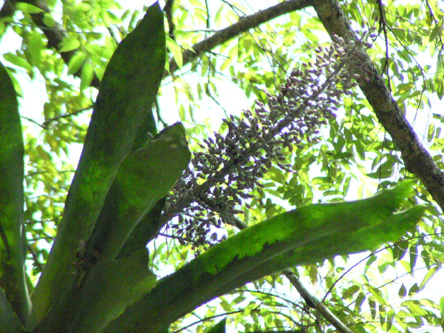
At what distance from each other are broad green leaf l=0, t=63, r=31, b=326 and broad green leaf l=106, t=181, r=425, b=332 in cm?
16

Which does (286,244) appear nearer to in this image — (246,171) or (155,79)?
(246,171)

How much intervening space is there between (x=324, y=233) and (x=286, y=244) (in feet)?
0.18

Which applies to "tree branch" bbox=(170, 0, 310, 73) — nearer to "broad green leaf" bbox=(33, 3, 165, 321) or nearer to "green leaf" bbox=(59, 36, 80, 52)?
"green leaf" bbox=(59, 36, 80, 52)

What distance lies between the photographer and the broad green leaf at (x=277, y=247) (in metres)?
0.60

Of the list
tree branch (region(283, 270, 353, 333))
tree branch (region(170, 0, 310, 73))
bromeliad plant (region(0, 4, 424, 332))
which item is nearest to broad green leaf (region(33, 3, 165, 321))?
bromeliad plant (region(0, 4, 424, 332))

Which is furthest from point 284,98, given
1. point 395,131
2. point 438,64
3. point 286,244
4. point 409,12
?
point 409,12

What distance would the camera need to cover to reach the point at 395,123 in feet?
5.03

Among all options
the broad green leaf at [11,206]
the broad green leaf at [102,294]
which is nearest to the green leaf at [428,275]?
the broad green leaf at [102,294]

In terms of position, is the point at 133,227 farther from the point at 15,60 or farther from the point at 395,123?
the point at 395,123

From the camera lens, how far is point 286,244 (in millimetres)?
645

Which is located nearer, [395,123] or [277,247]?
[277,247]

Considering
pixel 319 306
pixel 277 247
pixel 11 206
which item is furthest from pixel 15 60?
pixel 319 306

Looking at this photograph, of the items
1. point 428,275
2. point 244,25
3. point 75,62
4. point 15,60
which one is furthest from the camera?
point 244,25

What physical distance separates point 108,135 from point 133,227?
0.16 m
